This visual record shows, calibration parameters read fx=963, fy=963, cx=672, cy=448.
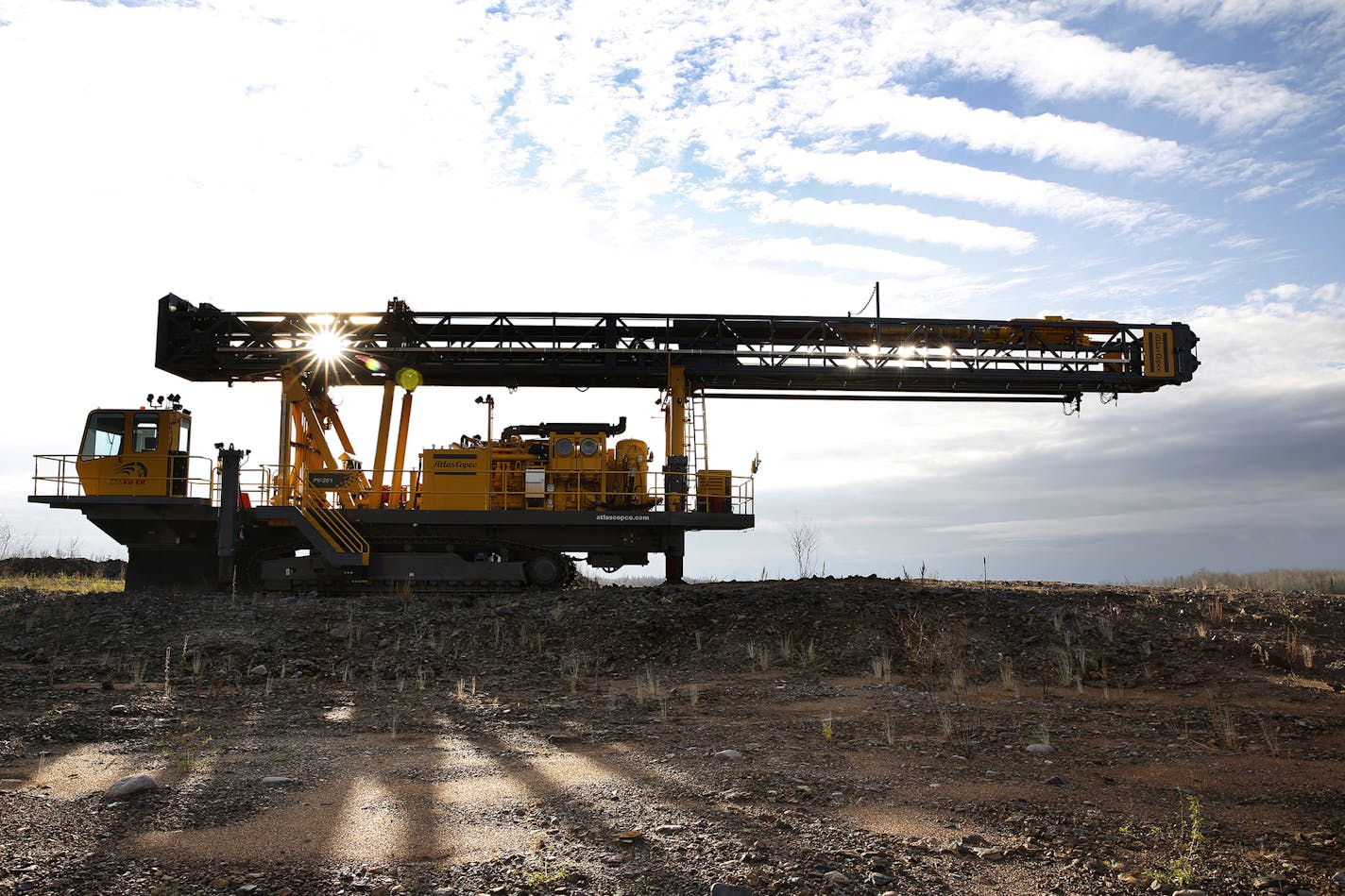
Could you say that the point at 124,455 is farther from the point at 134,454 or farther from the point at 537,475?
the point at 537,475

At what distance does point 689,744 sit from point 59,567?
1230 inches

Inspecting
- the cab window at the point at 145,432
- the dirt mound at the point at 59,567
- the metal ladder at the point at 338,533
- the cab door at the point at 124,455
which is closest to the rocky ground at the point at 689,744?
the metal ladder at the point at 338,533

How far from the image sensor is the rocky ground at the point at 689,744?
5.58 meters

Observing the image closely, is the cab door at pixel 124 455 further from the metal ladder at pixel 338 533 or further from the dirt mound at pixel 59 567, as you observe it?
the dirt mound at pixel 59 567

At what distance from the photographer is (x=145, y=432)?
21.0 m

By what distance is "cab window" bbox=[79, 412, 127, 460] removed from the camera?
2088 cm

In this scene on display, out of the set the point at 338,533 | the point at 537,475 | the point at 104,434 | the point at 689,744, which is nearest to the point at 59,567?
the point at 104,434

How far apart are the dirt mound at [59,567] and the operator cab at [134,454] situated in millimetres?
11374

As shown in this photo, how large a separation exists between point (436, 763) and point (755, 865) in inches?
130

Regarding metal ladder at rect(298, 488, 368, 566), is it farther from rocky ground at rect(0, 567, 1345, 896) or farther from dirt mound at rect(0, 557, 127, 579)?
dirt mound at rect(0, 557, 127, 579)

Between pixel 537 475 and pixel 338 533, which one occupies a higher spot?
pixel 537 475

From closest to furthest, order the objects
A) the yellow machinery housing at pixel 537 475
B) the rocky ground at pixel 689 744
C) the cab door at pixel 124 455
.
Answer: the rocky ground at pixel 689 744 < the yellow machinery housing at pixel 537 475 < the cab door at pixel 124 455

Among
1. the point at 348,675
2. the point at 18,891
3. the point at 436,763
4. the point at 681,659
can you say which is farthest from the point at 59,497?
the point at 18,891

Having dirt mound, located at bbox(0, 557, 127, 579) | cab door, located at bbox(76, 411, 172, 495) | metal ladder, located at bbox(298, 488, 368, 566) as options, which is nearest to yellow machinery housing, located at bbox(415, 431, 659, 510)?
metal ladder, located at bbox(298, 488, 368, 566)
